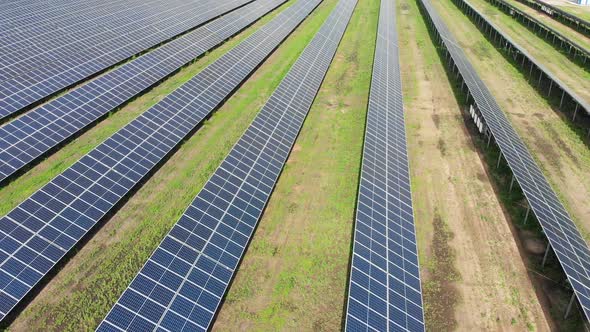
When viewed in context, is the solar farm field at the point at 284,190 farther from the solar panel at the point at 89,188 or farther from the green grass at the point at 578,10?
the green grass at the point at 578,10

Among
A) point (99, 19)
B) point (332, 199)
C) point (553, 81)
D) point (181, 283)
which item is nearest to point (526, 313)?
point (332, 199)

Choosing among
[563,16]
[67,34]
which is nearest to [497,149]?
[67,34]

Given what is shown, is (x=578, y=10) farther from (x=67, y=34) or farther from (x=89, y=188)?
(x=89, y=188)

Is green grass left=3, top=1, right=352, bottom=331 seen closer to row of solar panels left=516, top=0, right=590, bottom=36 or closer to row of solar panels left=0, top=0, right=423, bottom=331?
row of solar panels left=0, top=0, right=423, bottom=331

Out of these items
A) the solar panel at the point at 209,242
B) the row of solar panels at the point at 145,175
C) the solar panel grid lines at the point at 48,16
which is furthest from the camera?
the solar panel grid lines at the point at 48,16

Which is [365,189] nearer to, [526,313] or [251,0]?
[526,313]

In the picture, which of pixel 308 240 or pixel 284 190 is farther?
pixel 284 190

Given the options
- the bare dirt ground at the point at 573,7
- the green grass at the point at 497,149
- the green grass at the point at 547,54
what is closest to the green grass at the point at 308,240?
the green grass at the point at 497,149
